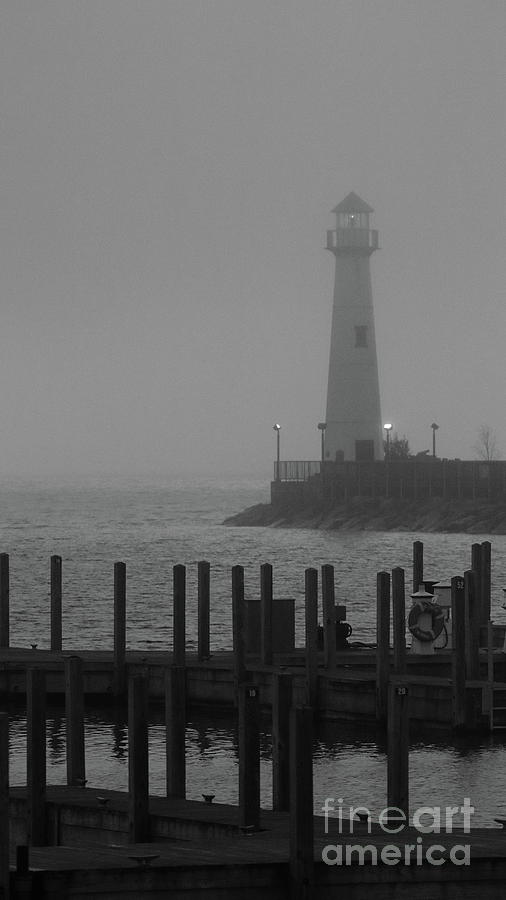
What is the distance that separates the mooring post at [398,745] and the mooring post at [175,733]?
6.94 ft

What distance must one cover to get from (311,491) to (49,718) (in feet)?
251

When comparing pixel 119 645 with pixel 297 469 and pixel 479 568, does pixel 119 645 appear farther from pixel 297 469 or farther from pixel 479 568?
pixel 297 469

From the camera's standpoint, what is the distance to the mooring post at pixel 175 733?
17359 mm

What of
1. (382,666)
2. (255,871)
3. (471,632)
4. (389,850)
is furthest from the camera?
(471,632)

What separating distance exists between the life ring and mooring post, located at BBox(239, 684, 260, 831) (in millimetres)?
11337

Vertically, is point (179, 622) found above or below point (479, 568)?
below

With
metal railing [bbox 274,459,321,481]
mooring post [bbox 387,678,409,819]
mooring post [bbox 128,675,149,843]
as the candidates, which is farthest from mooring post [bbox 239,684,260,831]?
metal railing [bbox 274,459,321,481]

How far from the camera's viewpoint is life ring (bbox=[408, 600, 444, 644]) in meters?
27.1

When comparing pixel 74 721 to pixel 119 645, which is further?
pixel 119 645

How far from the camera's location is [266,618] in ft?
85.6

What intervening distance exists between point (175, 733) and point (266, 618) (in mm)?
8634

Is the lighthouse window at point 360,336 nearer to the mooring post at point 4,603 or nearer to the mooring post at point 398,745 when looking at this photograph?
the mooring post at point 4,603

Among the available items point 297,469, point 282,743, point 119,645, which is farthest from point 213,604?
point 297,469

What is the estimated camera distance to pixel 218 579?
202 ft
